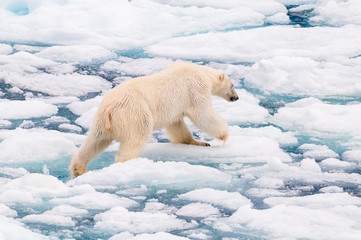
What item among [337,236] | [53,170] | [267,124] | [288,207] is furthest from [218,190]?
[267,124]

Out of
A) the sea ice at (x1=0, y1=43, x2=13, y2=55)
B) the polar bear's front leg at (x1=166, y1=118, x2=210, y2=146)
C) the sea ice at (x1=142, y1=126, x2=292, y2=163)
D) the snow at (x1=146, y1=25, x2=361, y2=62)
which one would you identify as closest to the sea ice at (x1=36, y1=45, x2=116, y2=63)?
the sea ice at (x1=0, y1=43, x2=13, y2=55)

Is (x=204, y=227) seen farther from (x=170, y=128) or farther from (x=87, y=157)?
(x=170, y=128)

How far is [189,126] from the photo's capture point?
6.45 metres

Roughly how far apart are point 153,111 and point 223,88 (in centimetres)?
104

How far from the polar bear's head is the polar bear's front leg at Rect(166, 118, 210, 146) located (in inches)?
18.6

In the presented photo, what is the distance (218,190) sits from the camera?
13.8ft

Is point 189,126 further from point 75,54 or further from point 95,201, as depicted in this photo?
point 75,54

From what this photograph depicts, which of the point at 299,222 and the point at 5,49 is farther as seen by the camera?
the point at 5,49

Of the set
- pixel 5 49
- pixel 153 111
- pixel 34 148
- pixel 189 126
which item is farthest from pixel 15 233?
pixel 5 49

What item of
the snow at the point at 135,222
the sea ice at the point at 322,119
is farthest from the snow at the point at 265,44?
the snow at the point at 135,222

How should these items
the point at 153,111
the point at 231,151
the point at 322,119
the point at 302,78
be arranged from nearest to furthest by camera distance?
the point at 153,111
the point at 231,151
the point at 322,119
the point at 302,78

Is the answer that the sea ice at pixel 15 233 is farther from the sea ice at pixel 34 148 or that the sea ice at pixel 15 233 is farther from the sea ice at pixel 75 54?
the sea ice at pixel 75 54

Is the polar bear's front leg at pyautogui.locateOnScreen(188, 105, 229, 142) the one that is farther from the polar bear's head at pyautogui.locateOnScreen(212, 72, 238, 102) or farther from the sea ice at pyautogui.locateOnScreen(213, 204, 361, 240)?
the sea ice at pyautogui.locateOnScreen(213, 204, 361, 240)

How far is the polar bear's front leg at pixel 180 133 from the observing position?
17.8ft
